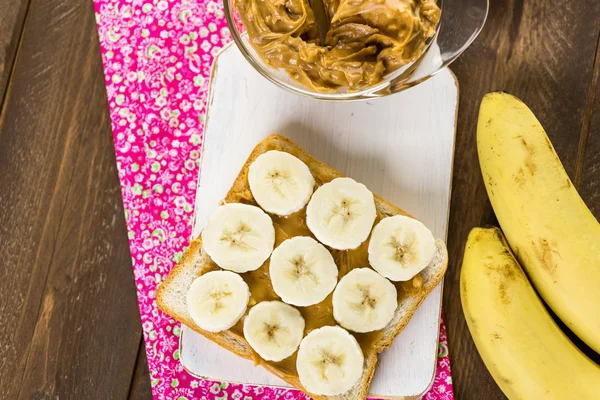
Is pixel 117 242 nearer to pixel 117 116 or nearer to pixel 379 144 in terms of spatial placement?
pixel 117 116

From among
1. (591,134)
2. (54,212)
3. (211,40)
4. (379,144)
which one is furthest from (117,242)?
(591,134)

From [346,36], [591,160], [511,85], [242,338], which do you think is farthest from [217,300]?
[591,160]

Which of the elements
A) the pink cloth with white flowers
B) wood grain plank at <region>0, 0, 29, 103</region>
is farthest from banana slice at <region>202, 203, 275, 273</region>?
wood grain plank at <region>0, 0, 29, 103</region>

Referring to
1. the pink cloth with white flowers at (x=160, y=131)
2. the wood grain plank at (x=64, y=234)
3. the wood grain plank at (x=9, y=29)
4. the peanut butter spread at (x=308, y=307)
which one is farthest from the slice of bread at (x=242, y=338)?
the wood grain plank at (x=9, y=29)

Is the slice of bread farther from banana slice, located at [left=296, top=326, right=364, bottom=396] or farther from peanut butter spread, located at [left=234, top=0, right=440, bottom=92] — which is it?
peanut butter spread, located at [left=234, top=0, right=440, bottom=92]

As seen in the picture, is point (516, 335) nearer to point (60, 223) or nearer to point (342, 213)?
point (342, 213)

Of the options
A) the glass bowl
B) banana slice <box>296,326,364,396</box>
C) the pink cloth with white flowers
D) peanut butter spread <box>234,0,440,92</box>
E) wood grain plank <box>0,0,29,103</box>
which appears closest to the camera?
peanut butter spread <box>234,0,440,92</box>
